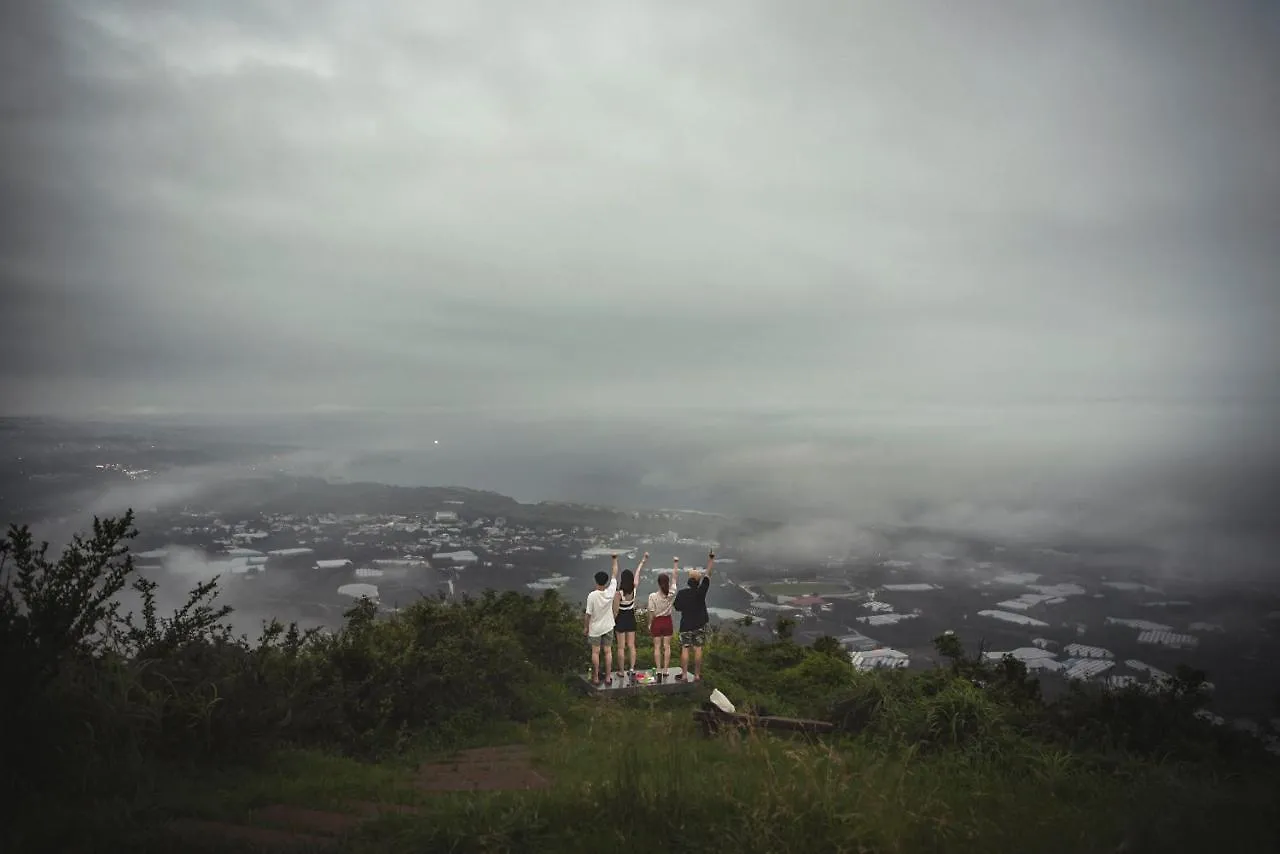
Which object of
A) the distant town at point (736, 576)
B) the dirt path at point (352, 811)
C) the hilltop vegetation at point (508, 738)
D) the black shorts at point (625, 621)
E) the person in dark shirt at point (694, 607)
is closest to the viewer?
the dirt path at point (352, 811)

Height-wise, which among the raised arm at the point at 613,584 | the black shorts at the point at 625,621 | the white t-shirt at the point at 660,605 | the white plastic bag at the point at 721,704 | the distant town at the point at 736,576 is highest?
the raised arm at the point at 613,584

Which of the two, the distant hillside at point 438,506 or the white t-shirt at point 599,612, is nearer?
the white t-shirt at point 599,612

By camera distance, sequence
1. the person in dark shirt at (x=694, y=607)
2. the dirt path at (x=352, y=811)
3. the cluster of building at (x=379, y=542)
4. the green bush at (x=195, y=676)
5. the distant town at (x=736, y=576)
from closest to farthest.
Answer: the dirt path at (x=352, y=811), the green bush at (x=195, y=676), the person in dark shirt at (x=694, y=607), the distant town at (x=736, y=576), the cluster of building at (x=379, y=542)

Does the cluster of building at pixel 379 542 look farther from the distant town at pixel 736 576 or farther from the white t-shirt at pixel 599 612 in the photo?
the white t-shirt at pixel 599 612


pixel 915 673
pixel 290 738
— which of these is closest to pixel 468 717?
pixel 290 738

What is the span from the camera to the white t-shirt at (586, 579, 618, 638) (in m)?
10.7

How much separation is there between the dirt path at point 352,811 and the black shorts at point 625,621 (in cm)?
340

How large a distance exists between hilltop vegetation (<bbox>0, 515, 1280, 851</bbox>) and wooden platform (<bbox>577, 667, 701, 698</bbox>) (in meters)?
0.82

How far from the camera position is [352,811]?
534 cm

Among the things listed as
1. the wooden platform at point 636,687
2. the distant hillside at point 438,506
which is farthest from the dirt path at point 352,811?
the distant hillside at point 438,506

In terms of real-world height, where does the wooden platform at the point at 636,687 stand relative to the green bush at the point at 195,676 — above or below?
below

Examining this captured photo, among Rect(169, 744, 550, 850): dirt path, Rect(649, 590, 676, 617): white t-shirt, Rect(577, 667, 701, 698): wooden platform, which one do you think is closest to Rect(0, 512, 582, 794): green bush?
Rect(577, 667, 701, 698): wooden platform

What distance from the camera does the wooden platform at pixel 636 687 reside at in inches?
414

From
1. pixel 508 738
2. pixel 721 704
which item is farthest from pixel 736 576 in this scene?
pixel 508 738
